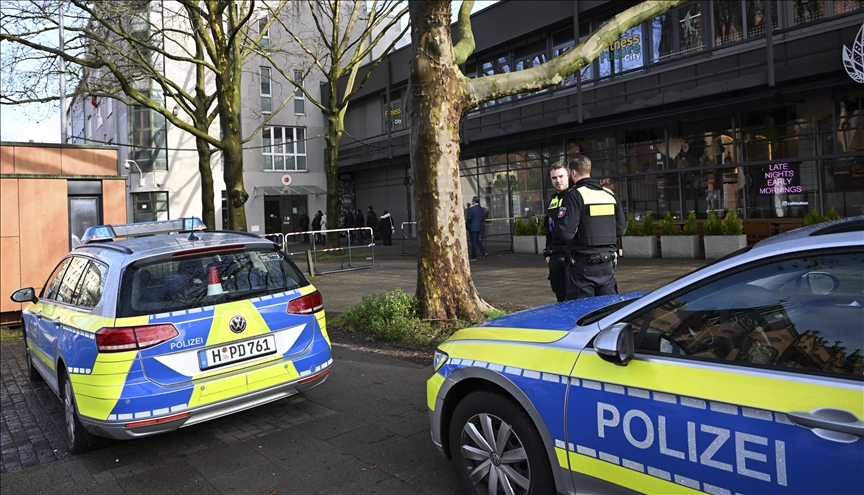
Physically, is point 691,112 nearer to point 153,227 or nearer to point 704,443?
point 153,227

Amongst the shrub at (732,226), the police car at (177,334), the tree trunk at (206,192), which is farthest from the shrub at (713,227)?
the tree trunk at (206,192)

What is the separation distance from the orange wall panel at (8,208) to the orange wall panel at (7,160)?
0.53 ft

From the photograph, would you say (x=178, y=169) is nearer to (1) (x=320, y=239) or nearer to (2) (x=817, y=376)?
Answer: (1) (x=320, y=239)

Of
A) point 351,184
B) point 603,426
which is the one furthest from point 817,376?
point 351,184

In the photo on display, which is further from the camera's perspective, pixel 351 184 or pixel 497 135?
pixel 351 184

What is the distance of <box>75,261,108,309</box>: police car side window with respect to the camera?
449 centimetres

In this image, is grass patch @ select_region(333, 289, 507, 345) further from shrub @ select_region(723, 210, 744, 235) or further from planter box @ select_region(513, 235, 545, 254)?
planter box @ select_region(513, 235, 545, 254)

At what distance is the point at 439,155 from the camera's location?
7520 mm

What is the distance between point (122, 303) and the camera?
416 centimetres

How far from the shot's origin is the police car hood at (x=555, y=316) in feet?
10.5

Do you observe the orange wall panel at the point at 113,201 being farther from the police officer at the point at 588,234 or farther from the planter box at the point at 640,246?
the planter box at the point at 640,246

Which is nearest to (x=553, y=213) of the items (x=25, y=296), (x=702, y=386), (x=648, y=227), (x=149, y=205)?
(x=702, y=386)

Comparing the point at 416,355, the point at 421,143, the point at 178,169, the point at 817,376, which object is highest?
the point at 178,169

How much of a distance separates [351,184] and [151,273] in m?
30.5
